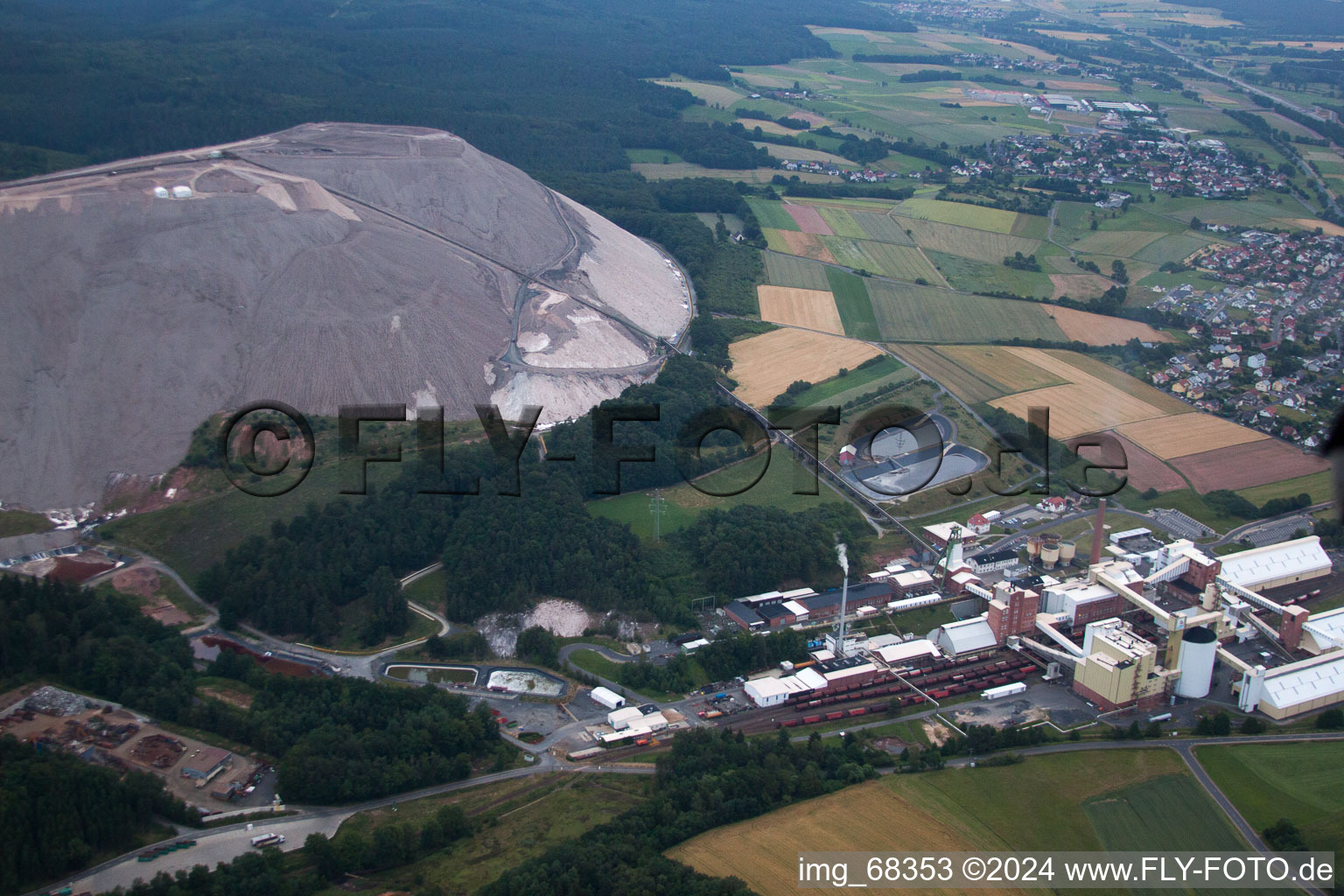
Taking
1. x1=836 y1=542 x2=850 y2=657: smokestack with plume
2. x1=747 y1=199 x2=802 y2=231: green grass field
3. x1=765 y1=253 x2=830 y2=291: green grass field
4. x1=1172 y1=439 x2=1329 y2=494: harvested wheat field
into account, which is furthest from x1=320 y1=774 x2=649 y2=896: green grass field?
x1=747 y1=199 x2=802 y2=231: green grass field

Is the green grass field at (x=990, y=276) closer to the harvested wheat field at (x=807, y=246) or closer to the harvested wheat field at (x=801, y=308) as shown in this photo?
the harvested wheat field at (x=807, y=246)

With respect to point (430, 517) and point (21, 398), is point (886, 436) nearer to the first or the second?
point (430, 517)

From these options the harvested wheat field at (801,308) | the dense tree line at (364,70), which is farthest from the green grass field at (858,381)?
the dense tree line at (364,70)

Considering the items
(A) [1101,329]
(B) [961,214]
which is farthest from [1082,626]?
(B) [961,214]

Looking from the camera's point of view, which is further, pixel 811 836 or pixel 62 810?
pixel 811 836

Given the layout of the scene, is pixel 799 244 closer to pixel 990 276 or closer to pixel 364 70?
pixel 990 276

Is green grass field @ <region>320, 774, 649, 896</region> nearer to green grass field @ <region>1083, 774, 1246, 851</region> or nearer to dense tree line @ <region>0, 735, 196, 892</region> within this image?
dense tree line @ <region>0, 735, 196, 892</region>
